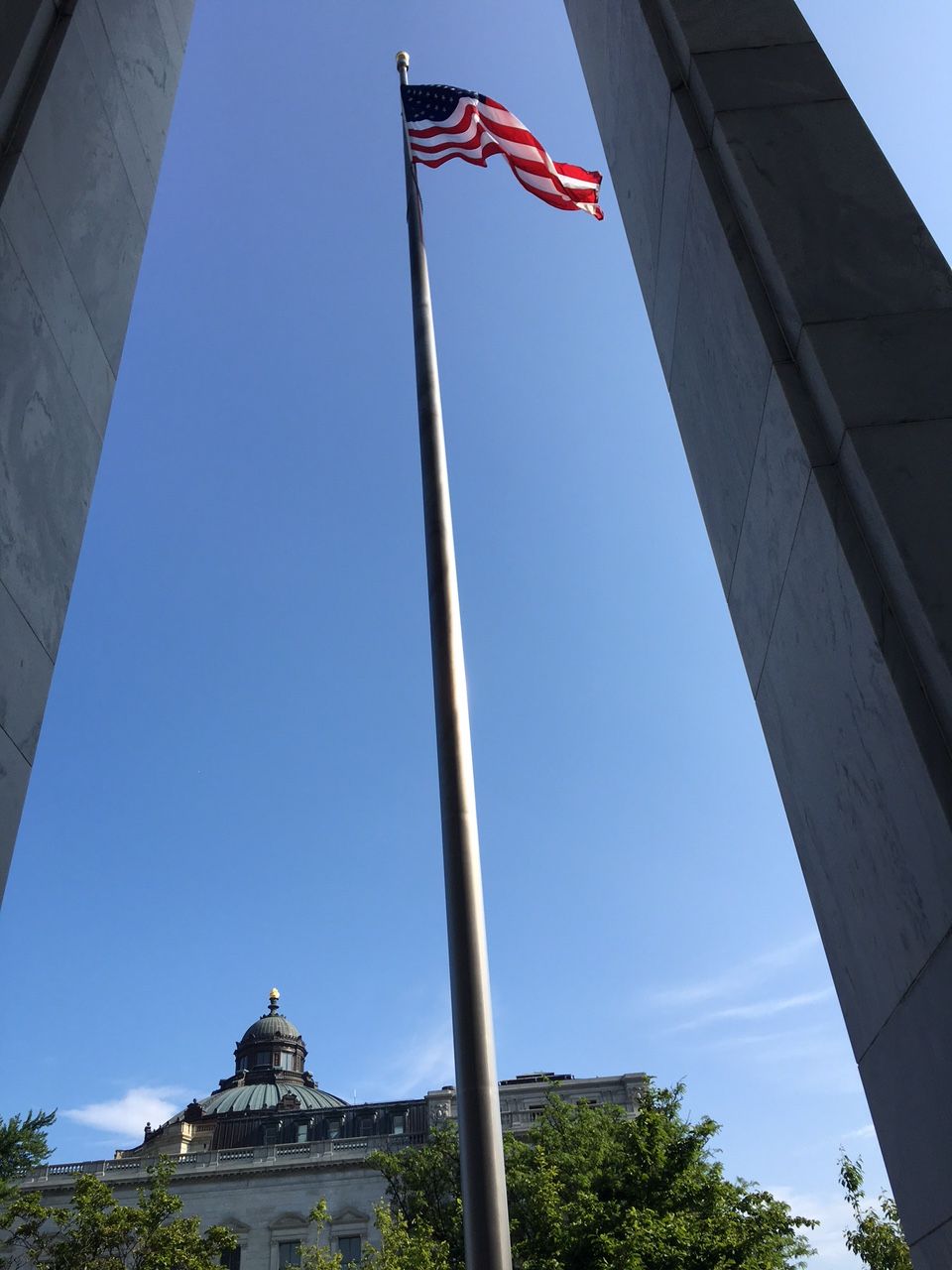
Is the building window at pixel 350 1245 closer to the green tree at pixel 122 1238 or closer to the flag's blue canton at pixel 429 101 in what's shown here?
the green tree at pixel 122 1238

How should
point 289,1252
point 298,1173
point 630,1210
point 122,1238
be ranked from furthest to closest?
1. point 298,1173
2. point 289,1252
3. point 122,1238
4. point 630,1210

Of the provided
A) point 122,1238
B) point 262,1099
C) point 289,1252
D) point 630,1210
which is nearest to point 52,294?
point 630,1210

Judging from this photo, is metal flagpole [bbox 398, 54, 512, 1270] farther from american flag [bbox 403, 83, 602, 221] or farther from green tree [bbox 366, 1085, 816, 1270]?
green tree [bbox 366, 1085, 816, 1270]

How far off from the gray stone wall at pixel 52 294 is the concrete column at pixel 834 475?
3457 millimetres

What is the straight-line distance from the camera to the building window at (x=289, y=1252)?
72.0 m

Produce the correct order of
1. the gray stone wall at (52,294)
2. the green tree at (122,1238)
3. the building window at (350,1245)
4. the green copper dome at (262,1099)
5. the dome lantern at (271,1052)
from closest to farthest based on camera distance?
the gray stone wall at (52,294), the green tree at (122,1238), the building window at (350,1245), the green copper dome at (262,1099), the dome lantern at (271,1052)

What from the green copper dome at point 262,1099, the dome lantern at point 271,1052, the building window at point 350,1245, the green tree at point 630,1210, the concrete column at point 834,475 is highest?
the dome lantern at point 271,1052

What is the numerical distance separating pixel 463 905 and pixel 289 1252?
A: 3061 inches

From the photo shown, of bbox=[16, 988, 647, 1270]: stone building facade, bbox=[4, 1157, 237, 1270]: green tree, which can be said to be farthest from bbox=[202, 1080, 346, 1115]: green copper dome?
bbox=[4, 1157, 237, 1270]: green tree

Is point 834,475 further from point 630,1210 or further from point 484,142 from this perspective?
point 630,1210

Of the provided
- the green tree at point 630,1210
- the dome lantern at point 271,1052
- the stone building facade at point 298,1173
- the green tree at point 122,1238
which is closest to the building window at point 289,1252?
the stone building facade at point 298,1173

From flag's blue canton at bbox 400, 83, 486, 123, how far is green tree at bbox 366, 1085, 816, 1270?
102 feet

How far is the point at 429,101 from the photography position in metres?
15.4

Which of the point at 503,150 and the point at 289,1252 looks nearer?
the point at 503,150
